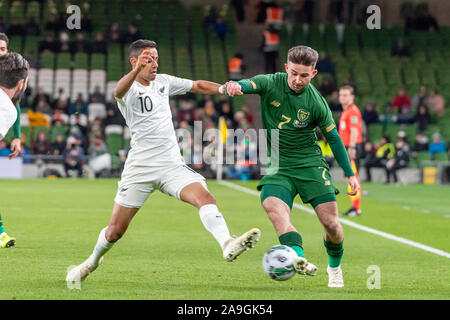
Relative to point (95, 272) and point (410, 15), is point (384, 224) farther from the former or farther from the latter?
point (410, 15)

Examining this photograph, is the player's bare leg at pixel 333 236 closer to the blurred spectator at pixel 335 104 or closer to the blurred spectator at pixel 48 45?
the blurred spectator at pixel 335 104

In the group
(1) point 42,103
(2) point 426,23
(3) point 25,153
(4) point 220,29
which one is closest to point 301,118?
(3) point 25,153

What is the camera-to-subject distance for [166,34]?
34688mm

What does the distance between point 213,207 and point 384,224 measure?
809 centimetres

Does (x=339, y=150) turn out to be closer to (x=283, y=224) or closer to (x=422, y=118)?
(x=283, y=224)

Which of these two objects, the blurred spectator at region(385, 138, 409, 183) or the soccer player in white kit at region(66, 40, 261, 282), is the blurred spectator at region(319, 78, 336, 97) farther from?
the soccer player in white kit at region(66, 40, 261, 282)

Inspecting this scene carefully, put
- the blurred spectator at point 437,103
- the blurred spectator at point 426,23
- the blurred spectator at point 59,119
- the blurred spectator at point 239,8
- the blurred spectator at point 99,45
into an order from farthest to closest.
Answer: the blurred spectator at point 239,8 → the blurred spectator at point 426,23 → the blurred spectator at point 99,45 → the blurred spectator at point 437,103 → the blurred spectator at point 59,119

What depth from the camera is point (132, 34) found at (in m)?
32.9

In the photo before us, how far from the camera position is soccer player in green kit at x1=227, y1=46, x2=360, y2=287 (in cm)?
773

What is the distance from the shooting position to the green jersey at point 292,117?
7875 mm

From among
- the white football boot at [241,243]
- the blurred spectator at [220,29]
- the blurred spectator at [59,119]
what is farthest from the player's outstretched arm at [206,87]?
the blurred spectator at [220,29]

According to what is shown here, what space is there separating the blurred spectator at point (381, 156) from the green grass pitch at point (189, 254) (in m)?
8.53

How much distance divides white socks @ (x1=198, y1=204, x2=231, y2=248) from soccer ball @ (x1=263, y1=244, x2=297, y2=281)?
0.64 metres

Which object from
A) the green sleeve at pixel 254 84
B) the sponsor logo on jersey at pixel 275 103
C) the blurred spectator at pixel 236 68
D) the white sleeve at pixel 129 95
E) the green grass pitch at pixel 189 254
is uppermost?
the blurred spectator at pixel 236 68
